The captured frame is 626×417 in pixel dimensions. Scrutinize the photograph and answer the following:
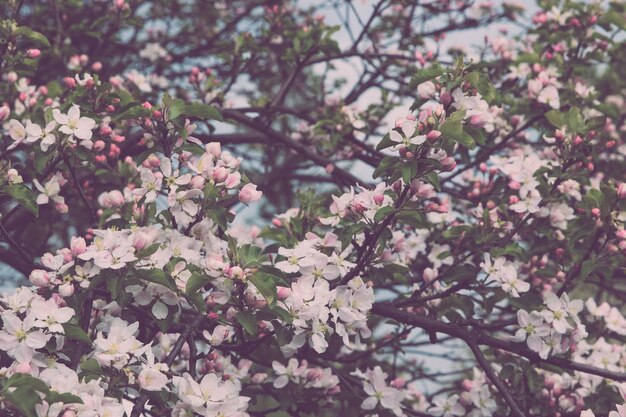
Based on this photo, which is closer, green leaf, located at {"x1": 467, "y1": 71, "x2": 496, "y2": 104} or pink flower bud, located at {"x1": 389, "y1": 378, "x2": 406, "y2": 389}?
green leaf, located at {"x1": 467, "y1": 71, "x2": 496, "y2": 104}

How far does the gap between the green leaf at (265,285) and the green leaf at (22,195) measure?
751mm

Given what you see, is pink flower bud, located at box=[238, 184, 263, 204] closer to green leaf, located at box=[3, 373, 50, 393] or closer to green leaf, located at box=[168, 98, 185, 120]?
green leaf, located at box=[168, 98, 185, 120]

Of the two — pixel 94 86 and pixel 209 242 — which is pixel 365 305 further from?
pixel 94 86

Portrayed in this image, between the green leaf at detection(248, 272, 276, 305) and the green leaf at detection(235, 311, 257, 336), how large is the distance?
0.34 ft

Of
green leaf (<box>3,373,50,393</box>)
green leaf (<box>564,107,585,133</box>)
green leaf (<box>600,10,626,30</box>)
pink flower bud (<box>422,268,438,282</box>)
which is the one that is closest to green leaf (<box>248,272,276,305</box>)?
green leaf (<box>3,373,50,393</box>)

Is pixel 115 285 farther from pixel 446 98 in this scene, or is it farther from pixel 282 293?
pixel 446 98

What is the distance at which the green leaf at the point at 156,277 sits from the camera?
182cm

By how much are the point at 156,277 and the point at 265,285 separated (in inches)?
12.0

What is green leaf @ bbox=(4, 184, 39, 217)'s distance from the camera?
2.03 meters

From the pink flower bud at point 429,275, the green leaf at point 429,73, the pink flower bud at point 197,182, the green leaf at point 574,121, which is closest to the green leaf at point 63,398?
the pink flower bud at point 197,182

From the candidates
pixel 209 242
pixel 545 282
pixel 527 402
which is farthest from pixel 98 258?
pixel 527 402

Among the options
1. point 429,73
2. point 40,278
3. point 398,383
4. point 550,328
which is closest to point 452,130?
point 429,73

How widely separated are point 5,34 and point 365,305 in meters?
1.67

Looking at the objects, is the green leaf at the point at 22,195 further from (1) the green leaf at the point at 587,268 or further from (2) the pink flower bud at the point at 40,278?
(1) the green leaf at the point at 587,268
